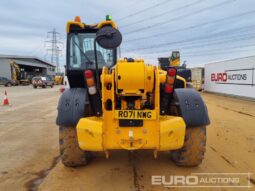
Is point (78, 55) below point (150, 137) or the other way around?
the other way around

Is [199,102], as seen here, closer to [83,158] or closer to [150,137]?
Answer: [150,137]

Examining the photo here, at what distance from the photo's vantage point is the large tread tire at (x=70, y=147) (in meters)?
4.52

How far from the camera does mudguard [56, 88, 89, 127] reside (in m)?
4.31

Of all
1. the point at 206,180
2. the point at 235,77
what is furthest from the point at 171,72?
the point at 235,77

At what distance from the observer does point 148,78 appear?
13.0 feet

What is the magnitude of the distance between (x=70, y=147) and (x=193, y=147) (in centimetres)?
202

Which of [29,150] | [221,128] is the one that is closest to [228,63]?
[221,128]

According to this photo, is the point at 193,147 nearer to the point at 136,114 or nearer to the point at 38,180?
the point at 136,114

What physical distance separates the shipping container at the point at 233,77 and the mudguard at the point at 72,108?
588 inches

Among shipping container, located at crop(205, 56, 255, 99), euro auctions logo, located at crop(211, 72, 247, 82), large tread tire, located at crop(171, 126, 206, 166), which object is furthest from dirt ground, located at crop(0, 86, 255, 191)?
euro auctions logo, located at crop(211, 72, 247, 82)

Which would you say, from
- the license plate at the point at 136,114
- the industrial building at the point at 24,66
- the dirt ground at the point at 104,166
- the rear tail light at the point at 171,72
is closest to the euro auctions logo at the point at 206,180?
the dirt ground at the point at 104,166

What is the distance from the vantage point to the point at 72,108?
171 inches

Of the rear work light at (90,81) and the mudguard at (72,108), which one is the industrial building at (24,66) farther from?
the rear work light at (90,81)

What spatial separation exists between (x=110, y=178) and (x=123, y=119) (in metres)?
1.08
